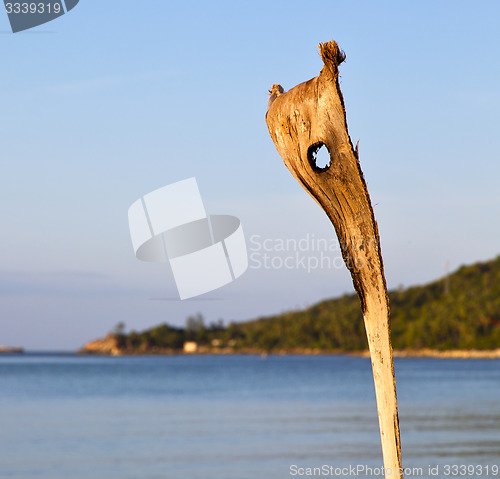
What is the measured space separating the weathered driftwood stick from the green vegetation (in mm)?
108583

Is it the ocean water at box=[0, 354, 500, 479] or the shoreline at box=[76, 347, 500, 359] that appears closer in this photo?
the ocean water at box=[0, 354, 500, 479]

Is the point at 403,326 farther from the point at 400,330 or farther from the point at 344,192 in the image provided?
the point at 344,192

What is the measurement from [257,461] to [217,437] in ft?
15.5

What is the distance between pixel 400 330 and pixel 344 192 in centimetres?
13781

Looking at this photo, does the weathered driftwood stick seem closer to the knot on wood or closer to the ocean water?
the knot on wood

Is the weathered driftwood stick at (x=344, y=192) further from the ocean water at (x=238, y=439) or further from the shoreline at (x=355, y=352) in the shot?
the shoreline at (x=355, y=352)

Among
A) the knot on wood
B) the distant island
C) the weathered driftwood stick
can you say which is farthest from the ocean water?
the distant island

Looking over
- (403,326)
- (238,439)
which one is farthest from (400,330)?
(238,439)

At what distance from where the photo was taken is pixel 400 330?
13938cm

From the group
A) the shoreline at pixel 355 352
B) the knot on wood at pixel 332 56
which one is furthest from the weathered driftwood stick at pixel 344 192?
the shoreline at pixel 355 352

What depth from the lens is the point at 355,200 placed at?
177 inches

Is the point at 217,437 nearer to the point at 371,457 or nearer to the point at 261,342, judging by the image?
the point at 371,457

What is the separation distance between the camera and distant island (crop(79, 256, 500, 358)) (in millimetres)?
129750

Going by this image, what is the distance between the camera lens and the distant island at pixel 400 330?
129750mm
